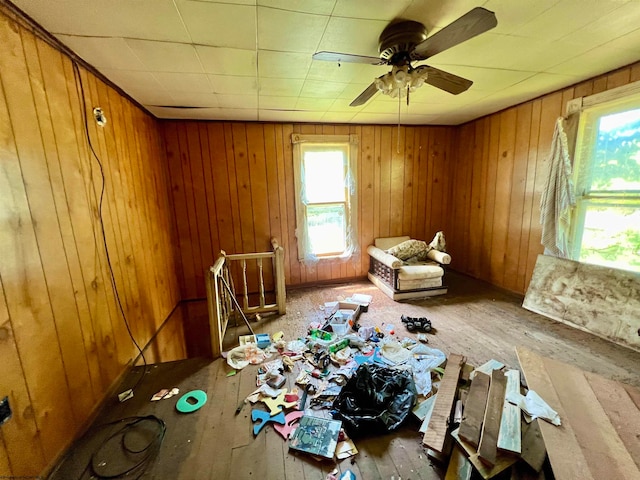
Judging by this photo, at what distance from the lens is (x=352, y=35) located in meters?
1.61

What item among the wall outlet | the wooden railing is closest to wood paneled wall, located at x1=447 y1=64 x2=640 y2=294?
the wooden railing

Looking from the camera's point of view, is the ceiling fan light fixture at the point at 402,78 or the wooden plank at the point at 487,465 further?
the ceiling fan light fixture at the point at 402,78

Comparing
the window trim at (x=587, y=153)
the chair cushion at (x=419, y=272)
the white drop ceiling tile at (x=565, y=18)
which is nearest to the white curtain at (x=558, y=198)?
the window trim at (x=587, y=153)

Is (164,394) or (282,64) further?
(282,64)

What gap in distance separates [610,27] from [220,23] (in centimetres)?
229

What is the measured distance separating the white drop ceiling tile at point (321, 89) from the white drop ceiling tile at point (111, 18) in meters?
1.06

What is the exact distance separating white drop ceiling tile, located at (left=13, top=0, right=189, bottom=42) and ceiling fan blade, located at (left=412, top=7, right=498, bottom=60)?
51.1 inches

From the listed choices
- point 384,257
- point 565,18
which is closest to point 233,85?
point 565,18

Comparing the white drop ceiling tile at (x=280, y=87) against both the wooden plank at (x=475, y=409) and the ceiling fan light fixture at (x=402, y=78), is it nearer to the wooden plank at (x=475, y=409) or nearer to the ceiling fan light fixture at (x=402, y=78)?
the ceiling fan light fixture at (x=402, y=78)

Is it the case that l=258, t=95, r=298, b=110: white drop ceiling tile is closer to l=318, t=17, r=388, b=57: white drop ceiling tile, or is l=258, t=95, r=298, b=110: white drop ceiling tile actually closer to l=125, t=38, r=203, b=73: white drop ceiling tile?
l=125, t=38, r=203, b=73: white drop ceiling tile

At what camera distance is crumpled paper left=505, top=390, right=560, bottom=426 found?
1.37 metres

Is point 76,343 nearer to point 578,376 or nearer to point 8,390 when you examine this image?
point 8,390

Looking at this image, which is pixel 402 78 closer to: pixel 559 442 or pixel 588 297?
pixel 559 442

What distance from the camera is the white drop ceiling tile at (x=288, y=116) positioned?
3.11m
